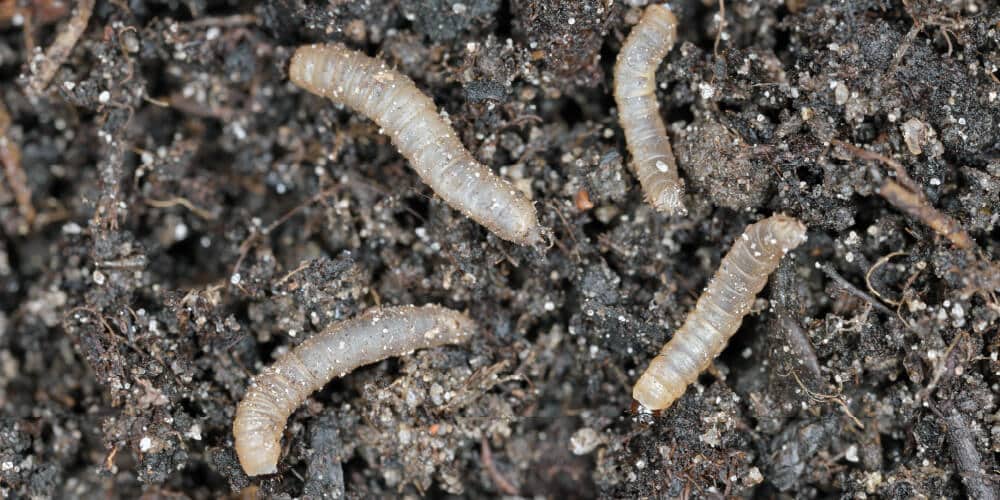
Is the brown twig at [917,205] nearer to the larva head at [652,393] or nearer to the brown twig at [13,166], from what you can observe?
the larva head at [652,393]

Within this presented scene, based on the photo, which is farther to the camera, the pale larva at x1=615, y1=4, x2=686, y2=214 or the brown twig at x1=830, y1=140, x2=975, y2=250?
the pale larva at x1=615, y1=4, x2=686, y2=214

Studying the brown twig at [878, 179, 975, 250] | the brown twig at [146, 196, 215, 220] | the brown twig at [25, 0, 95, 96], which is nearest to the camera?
the brown twig at [878, 179, 975, 250]

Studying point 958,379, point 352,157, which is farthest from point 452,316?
point 958,379

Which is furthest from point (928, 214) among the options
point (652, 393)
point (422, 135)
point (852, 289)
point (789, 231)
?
point (422, 135)

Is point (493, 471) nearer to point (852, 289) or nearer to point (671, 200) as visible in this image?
point (671, 200)

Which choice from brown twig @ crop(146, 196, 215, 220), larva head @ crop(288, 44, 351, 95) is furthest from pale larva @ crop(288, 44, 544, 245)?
brown twig @ crop(146, 196, 215, 220)

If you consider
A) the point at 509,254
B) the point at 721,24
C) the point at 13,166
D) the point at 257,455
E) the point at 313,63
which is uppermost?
the point at 721,24

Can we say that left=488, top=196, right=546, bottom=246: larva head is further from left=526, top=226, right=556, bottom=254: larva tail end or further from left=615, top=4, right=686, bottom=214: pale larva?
left=615, top=4, right=686, bottom=214: pale larva
